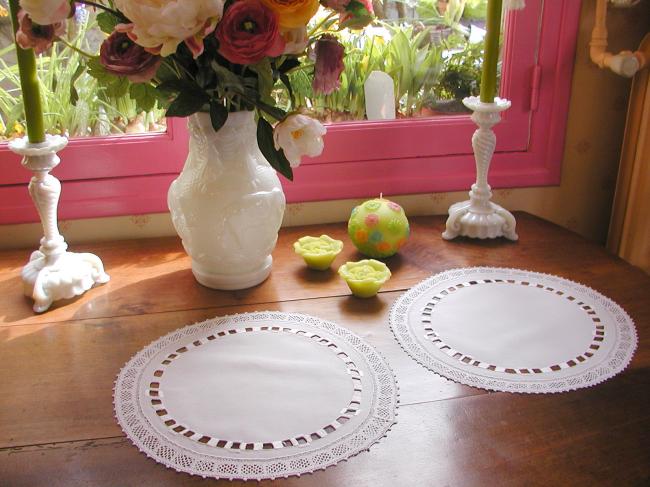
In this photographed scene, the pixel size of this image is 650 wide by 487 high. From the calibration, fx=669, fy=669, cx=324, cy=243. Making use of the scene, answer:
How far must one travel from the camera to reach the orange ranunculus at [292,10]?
0.74 metres

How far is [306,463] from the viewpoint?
64 centimetres

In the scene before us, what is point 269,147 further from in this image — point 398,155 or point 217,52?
point 398,155

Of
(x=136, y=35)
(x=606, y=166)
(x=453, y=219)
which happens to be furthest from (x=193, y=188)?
(x=606, y=166)

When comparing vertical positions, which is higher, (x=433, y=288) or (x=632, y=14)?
(x=632, y=14)

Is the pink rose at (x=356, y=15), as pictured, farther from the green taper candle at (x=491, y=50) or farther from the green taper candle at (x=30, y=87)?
the green taper candle at (x=30, y=87)

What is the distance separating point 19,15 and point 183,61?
203mm

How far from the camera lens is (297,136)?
82 centimetres

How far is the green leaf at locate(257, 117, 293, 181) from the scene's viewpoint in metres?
0.85

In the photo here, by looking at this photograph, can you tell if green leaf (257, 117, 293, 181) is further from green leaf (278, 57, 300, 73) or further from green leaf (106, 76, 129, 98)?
green leaf (106, 76, 129, 98)

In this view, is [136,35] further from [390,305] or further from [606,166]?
[606,166]

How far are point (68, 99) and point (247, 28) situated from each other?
20.8 inches

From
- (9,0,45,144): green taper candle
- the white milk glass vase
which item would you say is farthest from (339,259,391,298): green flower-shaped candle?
(9,0,45,144): green taper candle

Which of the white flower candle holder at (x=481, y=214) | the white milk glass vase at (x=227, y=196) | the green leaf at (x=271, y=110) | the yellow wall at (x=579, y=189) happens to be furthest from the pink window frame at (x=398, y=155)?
the green leaf at (x=271, y=110)

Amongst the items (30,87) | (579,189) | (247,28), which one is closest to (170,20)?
(247,28)
